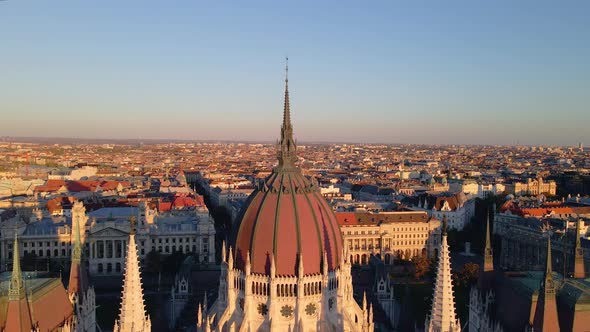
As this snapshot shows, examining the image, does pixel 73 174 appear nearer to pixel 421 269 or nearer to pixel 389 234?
pixel 389 234

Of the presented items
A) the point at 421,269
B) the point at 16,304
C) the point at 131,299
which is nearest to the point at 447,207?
the point at 421,269

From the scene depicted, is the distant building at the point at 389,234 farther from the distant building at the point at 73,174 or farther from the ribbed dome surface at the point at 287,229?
the distant building at the point at 73,174

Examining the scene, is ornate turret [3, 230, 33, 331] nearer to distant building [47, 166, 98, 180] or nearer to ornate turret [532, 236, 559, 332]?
ornate turret [532, 236, 559, 332]

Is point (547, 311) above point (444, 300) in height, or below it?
below

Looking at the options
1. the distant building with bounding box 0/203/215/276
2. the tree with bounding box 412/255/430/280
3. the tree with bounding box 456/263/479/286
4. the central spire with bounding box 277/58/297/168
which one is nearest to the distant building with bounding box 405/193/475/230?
the tree with bounding box 412/255/430/280

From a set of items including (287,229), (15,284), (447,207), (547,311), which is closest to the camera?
(547,311)

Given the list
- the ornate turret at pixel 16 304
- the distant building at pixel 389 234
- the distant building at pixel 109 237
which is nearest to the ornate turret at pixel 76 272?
the ornate turret at pixel 16 304
